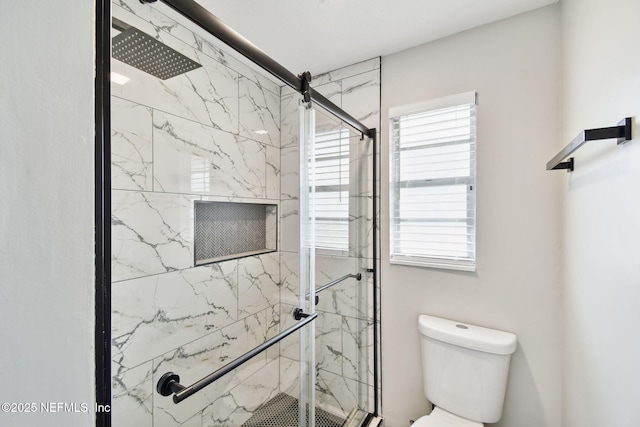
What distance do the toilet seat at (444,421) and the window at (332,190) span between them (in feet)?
2.98

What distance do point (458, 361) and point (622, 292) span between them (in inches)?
32.0

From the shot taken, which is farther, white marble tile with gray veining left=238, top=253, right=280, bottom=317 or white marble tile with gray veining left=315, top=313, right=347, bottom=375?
white marble tile with gray veining left=315, top=313, right=347, bottom=375

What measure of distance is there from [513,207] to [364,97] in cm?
108

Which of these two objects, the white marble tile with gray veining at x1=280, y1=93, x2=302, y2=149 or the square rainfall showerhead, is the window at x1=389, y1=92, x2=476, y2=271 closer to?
the white marble tile with gray veining at x1=280, y1=93, x2=302, y2=149

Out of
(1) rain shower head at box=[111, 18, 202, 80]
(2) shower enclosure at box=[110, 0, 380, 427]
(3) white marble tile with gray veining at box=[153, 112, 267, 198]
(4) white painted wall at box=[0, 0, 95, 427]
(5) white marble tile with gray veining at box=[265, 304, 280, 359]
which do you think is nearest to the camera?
(4) white painted wall at box=[0, 0, 95, 427]

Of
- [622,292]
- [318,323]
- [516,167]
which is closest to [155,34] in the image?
[318,323]

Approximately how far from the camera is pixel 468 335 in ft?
4.43

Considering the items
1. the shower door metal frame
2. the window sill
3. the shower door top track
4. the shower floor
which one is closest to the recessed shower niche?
the shower door metal frame

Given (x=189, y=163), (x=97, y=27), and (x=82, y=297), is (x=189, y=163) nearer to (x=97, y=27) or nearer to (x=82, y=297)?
(x=97, y=27)

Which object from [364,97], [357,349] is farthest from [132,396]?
[364,97]

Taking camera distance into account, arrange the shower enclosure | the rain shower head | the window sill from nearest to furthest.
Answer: the rain shower head
the shower enclosure
the window sill

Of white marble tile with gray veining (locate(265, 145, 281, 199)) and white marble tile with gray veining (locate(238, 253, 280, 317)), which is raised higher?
white marble tile with gray veining (locate(265, 145, 281, 199))

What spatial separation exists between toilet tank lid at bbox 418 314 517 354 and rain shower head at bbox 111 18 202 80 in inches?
62.4

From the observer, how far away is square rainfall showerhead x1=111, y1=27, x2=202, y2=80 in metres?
0.64
